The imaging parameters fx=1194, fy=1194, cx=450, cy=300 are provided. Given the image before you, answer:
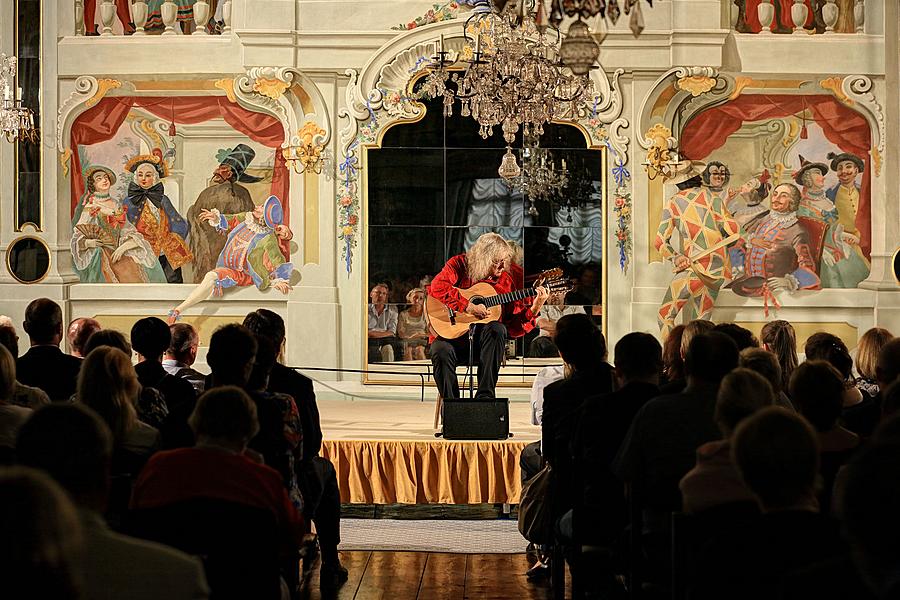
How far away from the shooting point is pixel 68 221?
39.0ft

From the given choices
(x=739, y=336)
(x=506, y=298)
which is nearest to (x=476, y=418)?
(x=506, y=298)

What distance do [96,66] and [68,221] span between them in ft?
5.10

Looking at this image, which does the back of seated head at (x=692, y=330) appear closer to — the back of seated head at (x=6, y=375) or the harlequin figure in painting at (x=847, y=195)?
the back of seated head at (x=6, y=375)

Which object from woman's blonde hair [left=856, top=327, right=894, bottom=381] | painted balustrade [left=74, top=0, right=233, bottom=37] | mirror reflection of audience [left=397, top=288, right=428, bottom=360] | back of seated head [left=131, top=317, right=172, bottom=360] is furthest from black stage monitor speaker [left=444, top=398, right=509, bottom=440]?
painted balustrade [left=74, top=0, right=233, bottom=37]

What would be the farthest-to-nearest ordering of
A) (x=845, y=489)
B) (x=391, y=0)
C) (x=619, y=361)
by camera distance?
1. (x=391, y=0)
2. (x=619, y=361)
3. (x=845, y=489)

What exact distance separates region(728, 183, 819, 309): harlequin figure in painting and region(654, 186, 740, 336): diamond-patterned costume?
263 mm

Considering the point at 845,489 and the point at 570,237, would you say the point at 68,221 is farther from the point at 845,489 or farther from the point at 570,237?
the point at 845,489

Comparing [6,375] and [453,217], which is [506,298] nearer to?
[453,217]

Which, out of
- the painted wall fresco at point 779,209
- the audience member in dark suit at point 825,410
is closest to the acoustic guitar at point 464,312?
the painted wall fresco at point 779,209

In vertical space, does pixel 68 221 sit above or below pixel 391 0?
below

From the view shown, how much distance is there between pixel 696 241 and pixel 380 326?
3.21 metres

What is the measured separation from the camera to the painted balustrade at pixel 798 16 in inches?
457

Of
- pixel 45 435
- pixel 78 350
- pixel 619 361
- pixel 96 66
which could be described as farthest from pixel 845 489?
pixel 96 66

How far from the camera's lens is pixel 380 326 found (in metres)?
11.9
